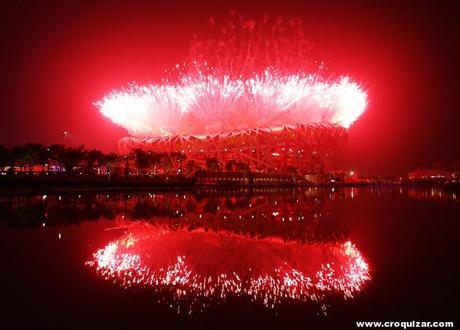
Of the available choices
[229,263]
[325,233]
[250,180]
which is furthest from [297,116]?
[229,263]

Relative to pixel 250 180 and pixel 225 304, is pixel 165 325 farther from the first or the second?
pixel 250 180

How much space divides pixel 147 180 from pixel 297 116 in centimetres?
3061

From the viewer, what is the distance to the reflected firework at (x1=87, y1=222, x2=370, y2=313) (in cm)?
742

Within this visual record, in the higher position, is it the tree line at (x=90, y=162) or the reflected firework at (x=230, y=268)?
the tree line at (x=90, y=162)

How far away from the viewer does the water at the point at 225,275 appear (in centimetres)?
635

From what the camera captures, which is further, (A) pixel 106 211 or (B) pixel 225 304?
(A) pixel 106 211

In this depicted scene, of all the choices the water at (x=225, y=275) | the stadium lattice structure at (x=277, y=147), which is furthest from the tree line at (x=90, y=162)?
the water at (x=225, y=275)

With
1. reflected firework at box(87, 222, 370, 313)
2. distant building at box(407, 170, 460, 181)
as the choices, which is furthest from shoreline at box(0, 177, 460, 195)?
distant building at box(407, 170, 460, 181)

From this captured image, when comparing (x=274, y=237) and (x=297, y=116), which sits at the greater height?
(x=297, y=116)

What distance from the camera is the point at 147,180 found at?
50.9 metres

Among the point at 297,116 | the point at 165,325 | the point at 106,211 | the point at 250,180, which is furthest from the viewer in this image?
the point at 297,116

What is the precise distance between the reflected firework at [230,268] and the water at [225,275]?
0.08 feet

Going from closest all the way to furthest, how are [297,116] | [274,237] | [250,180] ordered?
[274,237] → [250,180] → [297,116]

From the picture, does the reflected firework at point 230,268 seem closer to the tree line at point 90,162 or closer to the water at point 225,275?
the water at point 225,275
